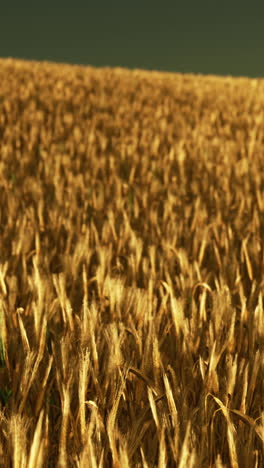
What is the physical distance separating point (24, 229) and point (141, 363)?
1.36 metres

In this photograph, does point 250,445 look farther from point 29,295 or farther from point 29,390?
point 29,295

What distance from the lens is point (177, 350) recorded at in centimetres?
140

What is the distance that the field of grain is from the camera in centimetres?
102

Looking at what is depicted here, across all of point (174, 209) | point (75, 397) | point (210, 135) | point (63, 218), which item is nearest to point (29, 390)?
point (75, 397)

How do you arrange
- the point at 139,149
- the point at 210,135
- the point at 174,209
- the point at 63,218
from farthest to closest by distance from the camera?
the point at 210,135 < the point at 139,149 < the point at 174,209 < the point at 63,218

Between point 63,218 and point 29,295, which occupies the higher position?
point 63,218

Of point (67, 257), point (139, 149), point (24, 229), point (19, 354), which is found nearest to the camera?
point (19, 354)

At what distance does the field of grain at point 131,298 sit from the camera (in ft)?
3.35

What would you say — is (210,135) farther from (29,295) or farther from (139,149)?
(29,295)

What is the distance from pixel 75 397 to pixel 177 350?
32 cm

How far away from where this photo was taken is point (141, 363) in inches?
50.1

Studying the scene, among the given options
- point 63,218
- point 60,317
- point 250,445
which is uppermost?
point 63,218

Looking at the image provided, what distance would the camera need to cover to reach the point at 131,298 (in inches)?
62.2

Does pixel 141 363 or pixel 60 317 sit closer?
pixel 141 363
